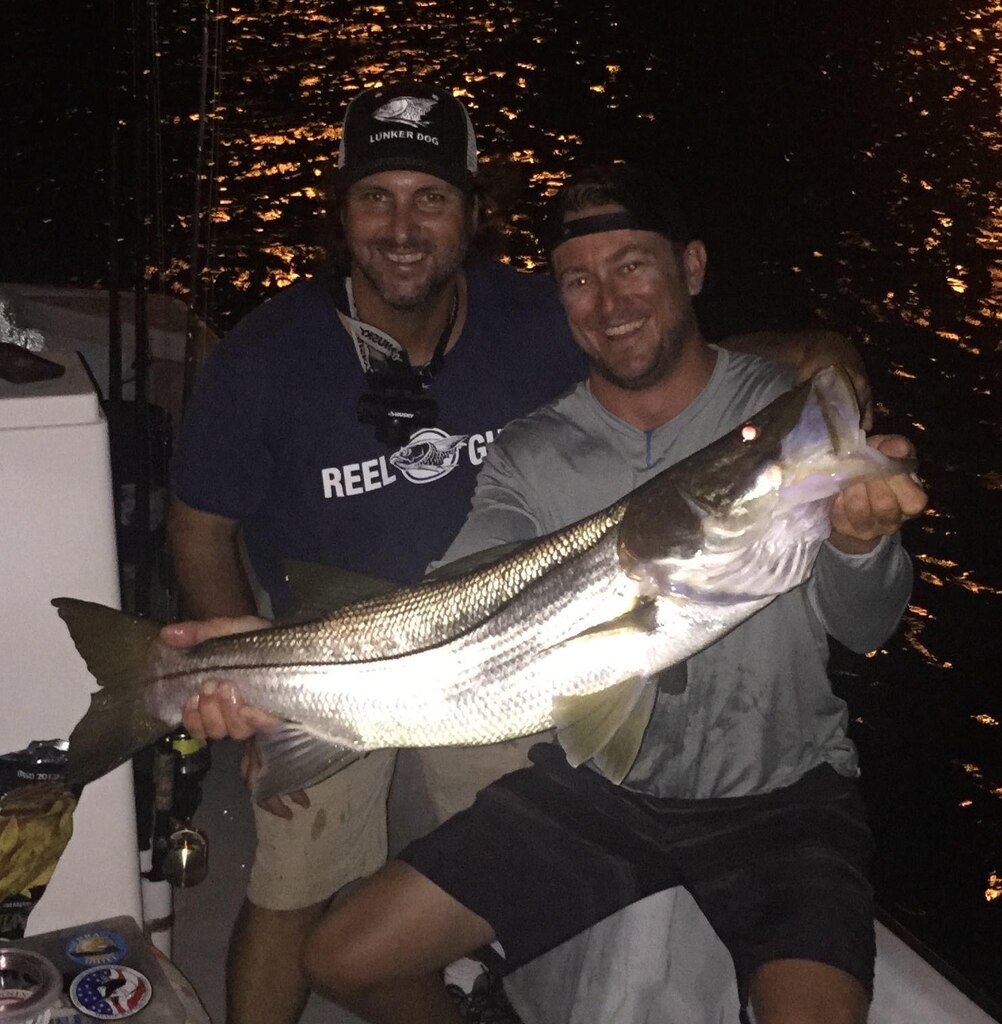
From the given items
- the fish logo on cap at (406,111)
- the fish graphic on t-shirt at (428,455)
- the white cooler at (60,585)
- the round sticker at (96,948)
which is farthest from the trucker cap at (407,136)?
the round sticker at (96,948)

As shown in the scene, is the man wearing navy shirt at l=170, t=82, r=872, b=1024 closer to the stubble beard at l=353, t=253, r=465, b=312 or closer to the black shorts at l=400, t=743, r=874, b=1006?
the stubble beard at l=353, t=253, r=465, b=312

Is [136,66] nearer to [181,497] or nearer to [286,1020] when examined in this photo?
[181,497]

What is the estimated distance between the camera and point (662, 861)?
3217 millimetres

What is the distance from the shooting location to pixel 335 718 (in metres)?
3.12

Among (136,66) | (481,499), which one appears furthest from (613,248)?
(136,66)

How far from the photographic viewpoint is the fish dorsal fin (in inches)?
127

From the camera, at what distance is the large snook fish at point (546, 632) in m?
2.65

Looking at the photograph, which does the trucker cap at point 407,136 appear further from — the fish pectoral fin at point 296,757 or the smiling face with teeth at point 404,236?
the fish pectoral fin at point 296,757

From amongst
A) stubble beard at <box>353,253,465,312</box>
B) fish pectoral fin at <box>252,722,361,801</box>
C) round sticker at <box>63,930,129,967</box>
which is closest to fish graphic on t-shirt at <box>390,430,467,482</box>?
stubble beard at <box>353,253,465,312</box>

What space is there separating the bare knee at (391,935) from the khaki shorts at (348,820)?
15.6 inches

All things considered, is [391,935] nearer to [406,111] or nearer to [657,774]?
[657,774]

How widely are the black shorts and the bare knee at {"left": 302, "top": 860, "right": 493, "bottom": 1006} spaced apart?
55 millimetres

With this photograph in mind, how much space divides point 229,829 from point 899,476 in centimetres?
275

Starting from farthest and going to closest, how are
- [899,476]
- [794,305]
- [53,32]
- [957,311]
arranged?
[53,32] < [794,305] < [957,311] < [899,476]
